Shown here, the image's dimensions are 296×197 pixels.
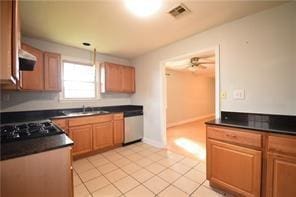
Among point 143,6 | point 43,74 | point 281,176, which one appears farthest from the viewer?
point 43,74

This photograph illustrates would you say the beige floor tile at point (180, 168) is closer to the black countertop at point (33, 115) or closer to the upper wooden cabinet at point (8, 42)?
the black countertop at point (33, 115)

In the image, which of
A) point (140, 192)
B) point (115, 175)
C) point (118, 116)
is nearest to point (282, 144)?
point (140, 192)

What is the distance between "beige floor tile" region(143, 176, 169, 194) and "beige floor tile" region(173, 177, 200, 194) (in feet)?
0.54

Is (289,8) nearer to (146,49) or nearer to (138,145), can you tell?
(146,49)

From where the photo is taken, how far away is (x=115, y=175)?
2.31 metres

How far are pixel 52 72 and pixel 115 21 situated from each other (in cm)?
159

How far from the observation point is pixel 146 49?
11.5 ft

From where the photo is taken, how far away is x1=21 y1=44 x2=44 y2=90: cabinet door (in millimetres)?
2416

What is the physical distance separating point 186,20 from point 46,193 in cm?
259

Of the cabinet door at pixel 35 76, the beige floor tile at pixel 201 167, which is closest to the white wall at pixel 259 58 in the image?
the beige floor tile at pixel 201 167

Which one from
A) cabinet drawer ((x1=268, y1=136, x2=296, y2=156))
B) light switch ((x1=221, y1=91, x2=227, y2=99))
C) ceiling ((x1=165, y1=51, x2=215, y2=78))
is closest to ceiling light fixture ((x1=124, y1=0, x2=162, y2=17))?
ceiling ((x1=165, y1=51, x2=215, y2=78))

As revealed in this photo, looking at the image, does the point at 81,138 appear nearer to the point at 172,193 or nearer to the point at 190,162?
the point at 172,193

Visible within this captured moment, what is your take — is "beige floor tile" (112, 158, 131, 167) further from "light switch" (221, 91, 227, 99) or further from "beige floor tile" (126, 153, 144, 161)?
"light switch" (221, 91, 227, 99)

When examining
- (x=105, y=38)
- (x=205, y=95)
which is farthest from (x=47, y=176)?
(x=205, y=95)
